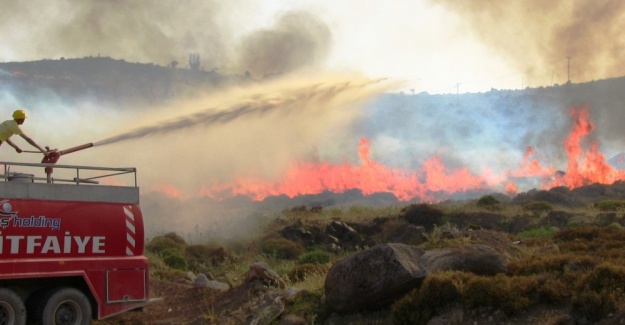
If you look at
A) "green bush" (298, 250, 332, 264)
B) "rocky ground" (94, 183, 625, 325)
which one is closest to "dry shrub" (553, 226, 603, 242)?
"rocky ground" (94, 183, 625, 325)

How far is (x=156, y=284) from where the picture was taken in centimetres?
2267

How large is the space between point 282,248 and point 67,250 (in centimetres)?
2083

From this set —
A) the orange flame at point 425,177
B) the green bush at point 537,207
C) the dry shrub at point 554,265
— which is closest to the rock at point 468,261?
the dry shrub at point 554,265

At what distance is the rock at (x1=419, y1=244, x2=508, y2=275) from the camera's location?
1563cm

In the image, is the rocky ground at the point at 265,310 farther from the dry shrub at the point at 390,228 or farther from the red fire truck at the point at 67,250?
the dry shrub at the point at 390,228

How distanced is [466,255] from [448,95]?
247ft

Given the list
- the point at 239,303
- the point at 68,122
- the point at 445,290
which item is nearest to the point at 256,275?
the point at 239,303

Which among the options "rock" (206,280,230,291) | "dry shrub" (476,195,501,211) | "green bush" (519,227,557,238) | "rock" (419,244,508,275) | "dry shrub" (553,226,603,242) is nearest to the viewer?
"rock" (419,244,508,275)

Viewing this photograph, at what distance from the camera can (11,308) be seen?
13.3m

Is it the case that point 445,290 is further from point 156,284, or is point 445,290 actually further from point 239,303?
point 156,284

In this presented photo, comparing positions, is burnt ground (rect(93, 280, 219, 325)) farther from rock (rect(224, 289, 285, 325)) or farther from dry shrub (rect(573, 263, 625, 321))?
dry shrub (rect(573, 263, 625, 321))

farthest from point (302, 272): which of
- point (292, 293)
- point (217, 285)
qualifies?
point (292, 293)

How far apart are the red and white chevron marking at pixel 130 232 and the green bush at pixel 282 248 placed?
18342 millimetres

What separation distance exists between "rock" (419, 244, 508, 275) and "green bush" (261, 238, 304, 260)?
17.7 meters
